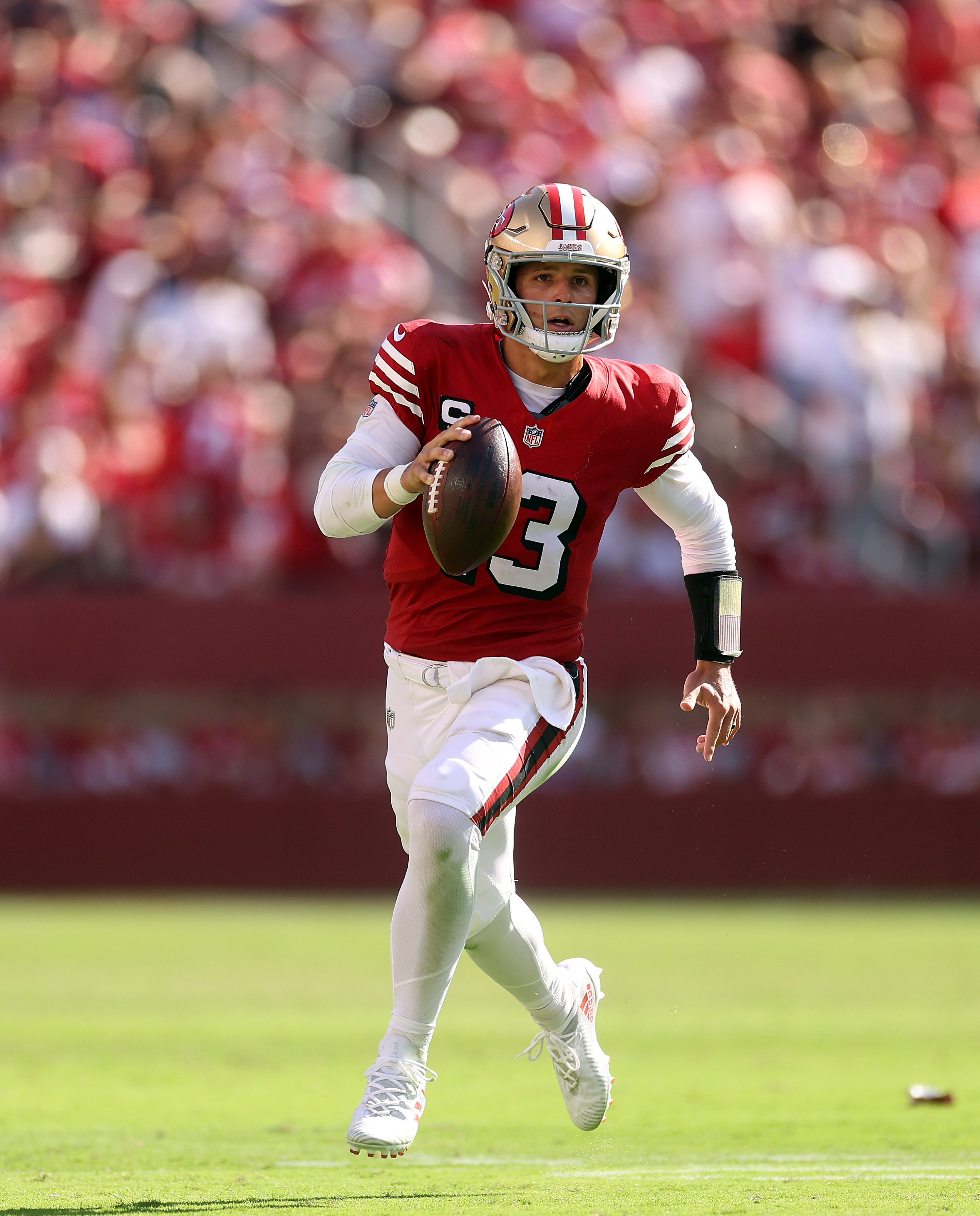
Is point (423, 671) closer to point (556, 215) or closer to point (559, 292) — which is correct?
point (559, 292)

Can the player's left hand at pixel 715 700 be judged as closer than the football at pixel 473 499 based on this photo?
No

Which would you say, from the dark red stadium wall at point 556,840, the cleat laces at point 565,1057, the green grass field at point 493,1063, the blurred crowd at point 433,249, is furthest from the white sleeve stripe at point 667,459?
the dark red stadium wall at point 556,840

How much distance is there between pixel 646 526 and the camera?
Result: 11.2m

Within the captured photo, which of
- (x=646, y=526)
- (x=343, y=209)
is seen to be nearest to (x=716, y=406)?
(x=646, y=526)

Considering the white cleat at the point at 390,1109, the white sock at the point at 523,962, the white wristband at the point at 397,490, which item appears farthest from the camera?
the white sock at the point at 523,962

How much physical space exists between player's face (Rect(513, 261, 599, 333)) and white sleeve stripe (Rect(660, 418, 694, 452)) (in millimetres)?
389

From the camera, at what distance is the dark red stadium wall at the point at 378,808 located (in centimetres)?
1120

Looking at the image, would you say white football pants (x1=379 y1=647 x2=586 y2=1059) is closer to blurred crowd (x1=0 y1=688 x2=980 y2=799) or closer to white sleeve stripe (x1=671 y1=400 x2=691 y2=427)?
white sleeve stripe (x1=671 y1=400 x2=691 y2=427)

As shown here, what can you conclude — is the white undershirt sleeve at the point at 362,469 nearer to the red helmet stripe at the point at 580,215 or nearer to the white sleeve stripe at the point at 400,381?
the white sleeve stripe at the point at 400,381

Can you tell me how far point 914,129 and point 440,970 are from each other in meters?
11.6

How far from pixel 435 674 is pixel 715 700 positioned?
2.65 ft

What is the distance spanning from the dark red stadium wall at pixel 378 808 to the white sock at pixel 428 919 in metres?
6.85

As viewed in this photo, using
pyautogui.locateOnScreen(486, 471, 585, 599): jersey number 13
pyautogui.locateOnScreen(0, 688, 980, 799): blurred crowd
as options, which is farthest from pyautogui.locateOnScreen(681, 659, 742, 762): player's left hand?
pyautogui.locateOnScreen(0, 688, 980, 799): blurred crowd

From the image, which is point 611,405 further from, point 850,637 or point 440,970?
point 850,637
